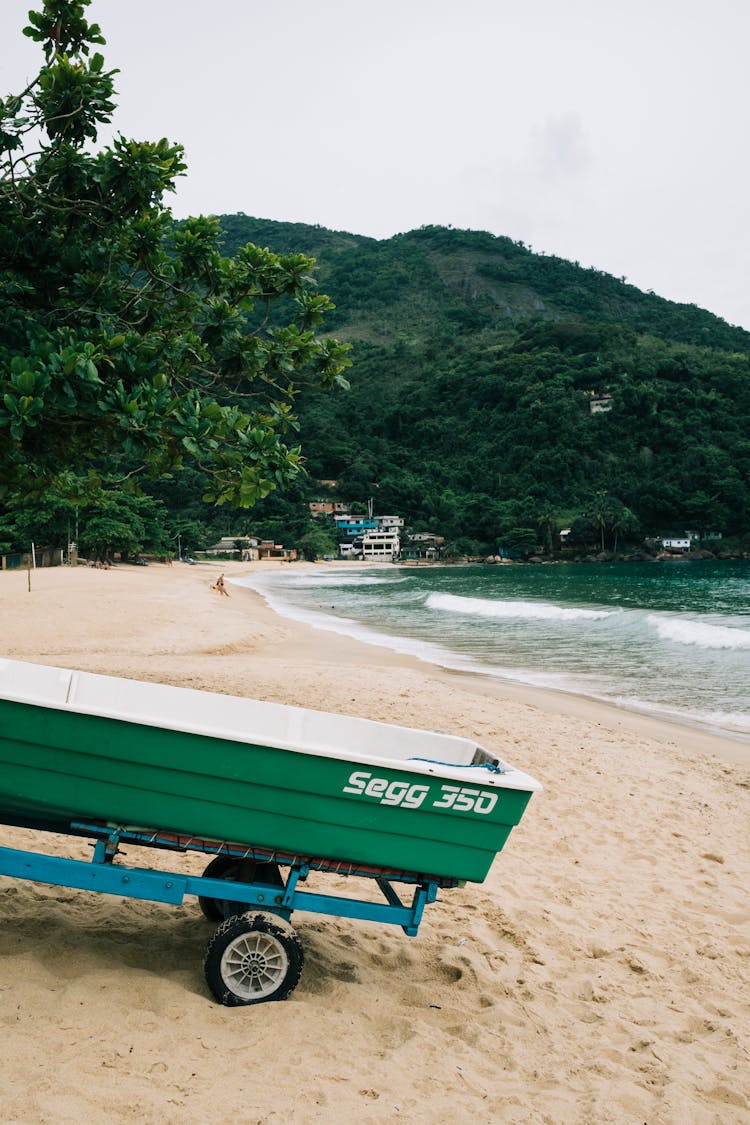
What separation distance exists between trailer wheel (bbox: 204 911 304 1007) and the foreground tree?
3147mm

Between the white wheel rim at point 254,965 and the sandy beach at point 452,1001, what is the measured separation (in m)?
0.08

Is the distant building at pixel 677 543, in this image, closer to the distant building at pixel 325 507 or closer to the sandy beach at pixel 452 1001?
the distant building at pixel 325 507

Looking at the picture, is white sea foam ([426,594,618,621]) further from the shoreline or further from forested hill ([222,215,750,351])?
forested hill ([222,215,750,351])

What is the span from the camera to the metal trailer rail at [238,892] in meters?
3.07

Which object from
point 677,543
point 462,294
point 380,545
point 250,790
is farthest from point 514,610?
point 462,294

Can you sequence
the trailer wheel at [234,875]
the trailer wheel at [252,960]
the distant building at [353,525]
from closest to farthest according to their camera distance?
the trailer wheel at [252,960], the trailer wheel at [234,875], the distant building at [353,525]

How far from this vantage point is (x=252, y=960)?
315 centimetres

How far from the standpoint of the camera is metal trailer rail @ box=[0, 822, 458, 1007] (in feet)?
10.1

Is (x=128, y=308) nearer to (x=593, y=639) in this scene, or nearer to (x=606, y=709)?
(x=606, y=709)

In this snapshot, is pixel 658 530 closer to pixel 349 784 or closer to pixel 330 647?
pixel 330 647

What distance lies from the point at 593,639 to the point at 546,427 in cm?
8691

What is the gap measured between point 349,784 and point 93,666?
10.3 meters

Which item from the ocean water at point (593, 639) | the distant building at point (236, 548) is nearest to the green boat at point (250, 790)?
the ocean water at point (593, 639)

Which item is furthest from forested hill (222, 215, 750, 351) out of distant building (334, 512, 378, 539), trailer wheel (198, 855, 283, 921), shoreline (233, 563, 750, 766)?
trailer wheel (198, 855, 283, 921)
